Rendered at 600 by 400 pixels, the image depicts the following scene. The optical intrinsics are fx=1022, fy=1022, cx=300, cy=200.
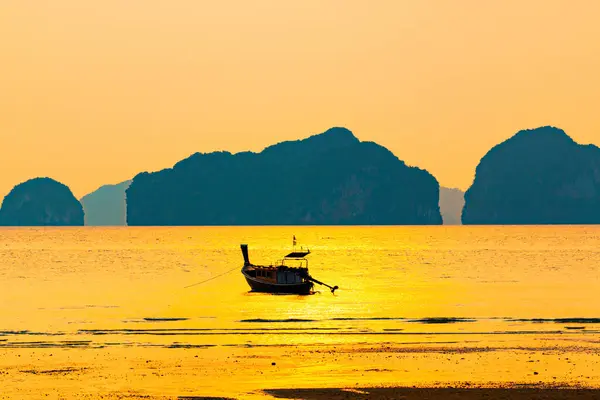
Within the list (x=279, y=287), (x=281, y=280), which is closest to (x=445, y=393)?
(x=279, y=287)

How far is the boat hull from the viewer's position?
273 ft

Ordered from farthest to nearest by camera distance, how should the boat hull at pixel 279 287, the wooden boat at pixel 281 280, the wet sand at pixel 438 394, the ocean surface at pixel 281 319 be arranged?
the wooden boat at pixel 281 280 → the boat hull at pixel 279 287 → the ocean surface at pixel 281 319 → the wet sand at pixel 438 394

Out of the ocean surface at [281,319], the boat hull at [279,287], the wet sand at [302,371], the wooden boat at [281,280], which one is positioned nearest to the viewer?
the wet sand at [302,371]

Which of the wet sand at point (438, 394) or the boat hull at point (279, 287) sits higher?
the boat hull at point (279, 287)

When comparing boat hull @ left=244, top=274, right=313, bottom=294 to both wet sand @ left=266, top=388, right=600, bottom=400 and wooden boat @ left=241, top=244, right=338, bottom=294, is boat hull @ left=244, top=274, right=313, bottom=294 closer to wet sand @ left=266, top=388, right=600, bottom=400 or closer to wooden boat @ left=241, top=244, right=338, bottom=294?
wooden boat @ left=241, top=244, right=338, bottom=294

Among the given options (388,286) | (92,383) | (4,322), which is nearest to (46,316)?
(4,322)

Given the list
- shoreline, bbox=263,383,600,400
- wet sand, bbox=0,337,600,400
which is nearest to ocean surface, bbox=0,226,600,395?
wet sand, bbox=0,337,600,400

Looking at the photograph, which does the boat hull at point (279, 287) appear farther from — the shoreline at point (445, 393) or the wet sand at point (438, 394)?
the wet sand at point (438, 394)

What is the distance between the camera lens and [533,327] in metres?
54.4

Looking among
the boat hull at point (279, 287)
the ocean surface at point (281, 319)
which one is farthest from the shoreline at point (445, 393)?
the boat hull at point (279, 287)


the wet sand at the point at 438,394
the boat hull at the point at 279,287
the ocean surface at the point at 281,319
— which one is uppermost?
the boat hull at the point at 279,287

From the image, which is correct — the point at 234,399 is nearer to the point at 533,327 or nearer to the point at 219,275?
the point at 533,327

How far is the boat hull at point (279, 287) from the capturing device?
83.2 m

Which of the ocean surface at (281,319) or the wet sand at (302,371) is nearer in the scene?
the wet sand at (302,371)
